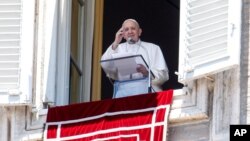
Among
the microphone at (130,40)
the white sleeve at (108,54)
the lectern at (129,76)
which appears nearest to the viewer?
the lectern at (129,76)

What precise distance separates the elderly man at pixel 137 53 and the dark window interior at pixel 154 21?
2.35 metres

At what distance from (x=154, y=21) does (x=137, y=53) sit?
3349mm

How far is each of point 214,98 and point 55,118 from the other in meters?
1.39

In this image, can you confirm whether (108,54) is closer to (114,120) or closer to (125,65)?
(125,65)

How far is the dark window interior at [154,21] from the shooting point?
73.2 ft

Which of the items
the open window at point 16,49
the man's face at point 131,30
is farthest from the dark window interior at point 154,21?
the open window at point 16,49

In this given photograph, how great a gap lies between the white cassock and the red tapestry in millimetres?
371

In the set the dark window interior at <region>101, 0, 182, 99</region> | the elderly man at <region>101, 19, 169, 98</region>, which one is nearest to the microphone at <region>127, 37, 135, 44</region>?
the elderly man at <region>101, 19, 169, 98</region>

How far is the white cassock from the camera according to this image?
19.3 meters

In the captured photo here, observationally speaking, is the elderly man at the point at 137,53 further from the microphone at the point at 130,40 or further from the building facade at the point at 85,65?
the building facade at the point at 85,65

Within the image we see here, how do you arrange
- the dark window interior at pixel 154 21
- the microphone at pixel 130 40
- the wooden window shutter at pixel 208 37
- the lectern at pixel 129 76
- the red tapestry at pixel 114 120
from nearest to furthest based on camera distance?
the wooden window shutter at pixel 208 37 → the red tapestry at pixel 114 120 → the lectern at pixel 129 76 → the microphone at pixel 130 40 → the dark window interior at pixel 154 21

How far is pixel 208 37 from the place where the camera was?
61.3 feet

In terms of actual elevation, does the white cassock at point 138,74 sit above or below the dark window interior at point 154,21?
below

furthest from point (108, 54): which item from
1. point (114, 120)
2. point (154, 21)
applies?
point (154, 21)
